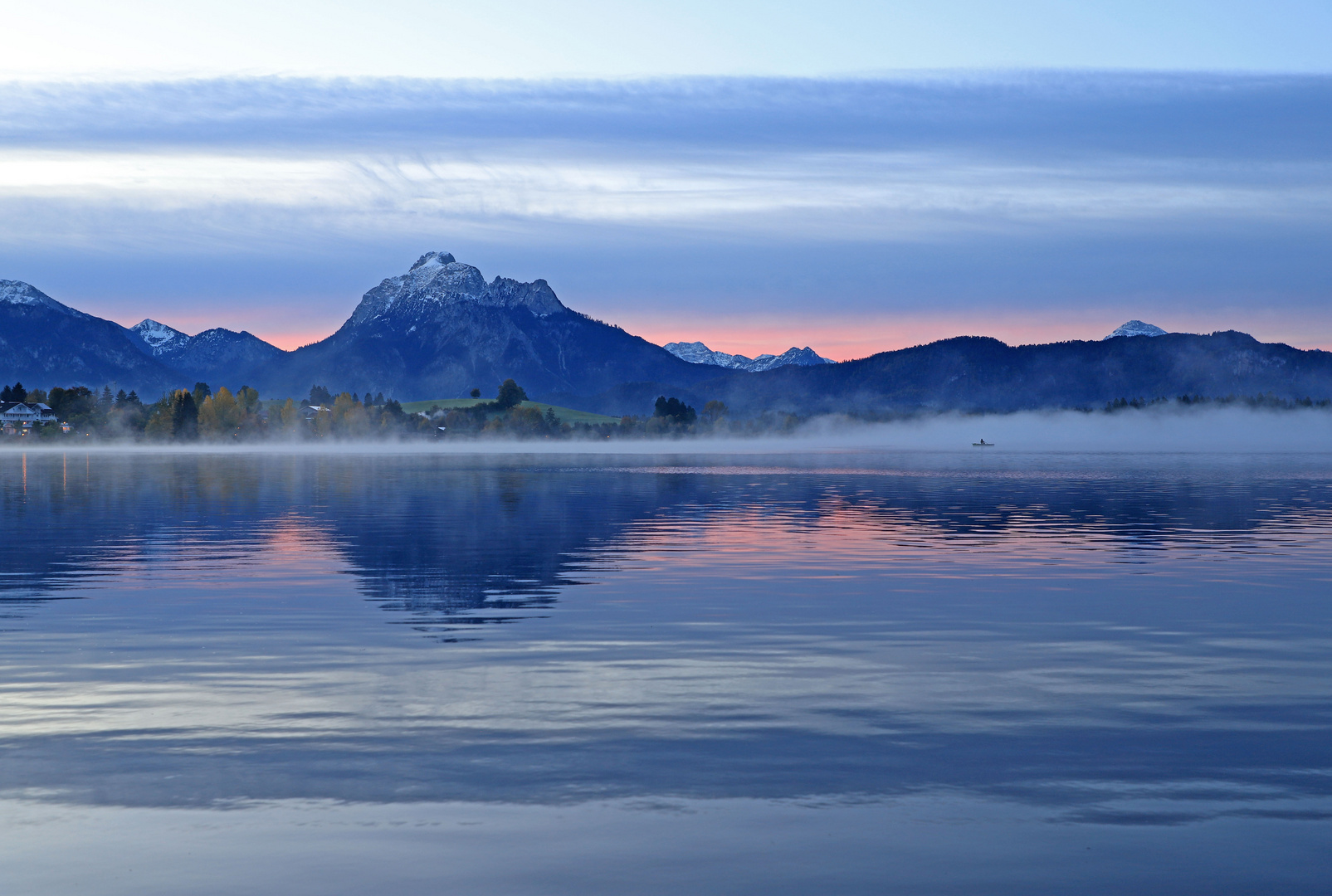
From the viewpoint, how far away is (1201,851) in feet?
47.3

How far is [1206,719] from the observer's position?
21062 millimetres

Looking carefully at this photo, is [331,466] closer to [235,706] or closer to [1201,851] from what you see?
[235,706]

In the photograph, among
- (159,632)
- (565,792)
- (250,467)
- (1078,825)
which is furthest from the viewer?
(250,467)

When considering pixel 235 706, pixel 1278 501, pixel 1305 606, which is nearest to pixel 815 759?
pixel 235 706

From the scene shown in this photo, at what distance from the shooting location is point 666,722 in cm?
2078

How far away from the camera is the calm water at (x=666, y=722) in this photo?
46.6 feet

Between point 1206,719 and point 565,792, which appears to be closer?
point 565,792

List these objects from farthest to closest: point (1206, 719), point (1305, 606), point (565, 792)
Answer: point (1305, 606) → point (1206, 719) → point (565, 792)

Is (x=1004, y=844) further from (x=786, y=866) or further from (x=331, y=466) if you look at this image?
(x=331, y=466)

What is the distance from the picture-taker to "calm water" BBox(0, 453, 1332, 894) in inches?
559

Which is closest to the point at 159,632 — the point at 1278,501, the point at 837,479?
the point at 1278,501

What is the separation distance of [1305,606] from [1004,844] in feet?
83.0

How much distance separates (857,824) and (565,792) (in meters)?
4.06

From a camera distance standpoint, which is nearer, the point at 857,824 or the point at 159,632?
the point at 857,824
